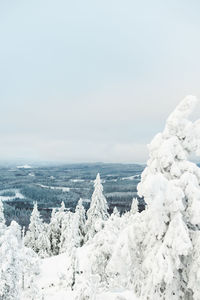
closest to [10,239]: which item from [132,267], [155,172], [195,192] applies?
[132,267]

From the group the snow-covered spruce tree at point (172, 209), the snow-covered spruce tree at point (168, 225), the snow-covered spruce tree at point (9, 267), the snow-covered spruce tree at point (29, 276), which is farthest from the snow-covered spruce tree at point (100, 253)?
the snow-covered spruce tree at point (172, 209)

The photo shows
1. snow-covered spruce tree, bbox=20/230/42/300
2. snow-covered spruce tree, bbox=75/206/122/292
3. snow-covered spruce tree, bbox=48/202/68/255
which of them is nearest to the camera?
snow-covered spruce tree, bbox=75/206/122/292

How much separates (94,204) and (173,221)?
41.5 meters

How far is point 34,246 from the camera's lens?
52406 millimetres

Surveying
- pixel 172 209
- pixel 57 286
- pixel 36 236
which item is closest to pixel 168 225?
pixel 172 209

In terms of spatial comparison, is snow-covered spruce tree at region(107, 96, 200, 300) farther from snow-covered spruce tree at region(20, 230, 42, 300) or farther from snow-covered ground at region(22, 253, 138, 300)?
snow-covered spruce tree at region(20, 230, 42, 300)

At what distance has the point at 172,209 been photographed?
30.4ft

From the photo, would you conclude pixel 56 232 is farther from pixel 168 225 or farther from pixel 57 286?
pixel 168 225

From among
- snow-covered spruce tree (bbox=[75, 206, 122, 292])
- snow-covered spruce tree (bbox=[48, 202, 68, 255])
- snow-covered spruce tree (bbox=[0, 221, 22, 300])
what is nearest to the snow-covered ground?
snow-covered spruce tree (bbox=[75, 206, 122, 292])

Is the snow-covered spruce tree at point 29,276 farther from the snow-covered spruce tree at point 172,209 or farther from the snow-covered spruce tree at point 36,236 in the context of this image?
the snow-covered spruce tree at point 36,236

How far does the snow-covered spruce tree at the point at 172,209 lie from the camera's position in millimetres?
9039

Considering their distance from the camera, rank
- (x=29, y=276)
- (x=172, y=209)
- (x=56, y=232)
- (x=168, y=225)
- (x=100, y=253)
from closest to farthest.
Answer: (x=172, y=209)
(x=168, y=225)
(x=100, y=253)
(x=29, y=276)
(x=56, y=232)

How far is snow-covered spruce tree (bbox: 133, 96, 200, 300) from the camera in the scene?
9039mm

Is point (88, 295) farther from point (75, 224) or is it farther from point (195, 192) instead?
point (75, 224)
